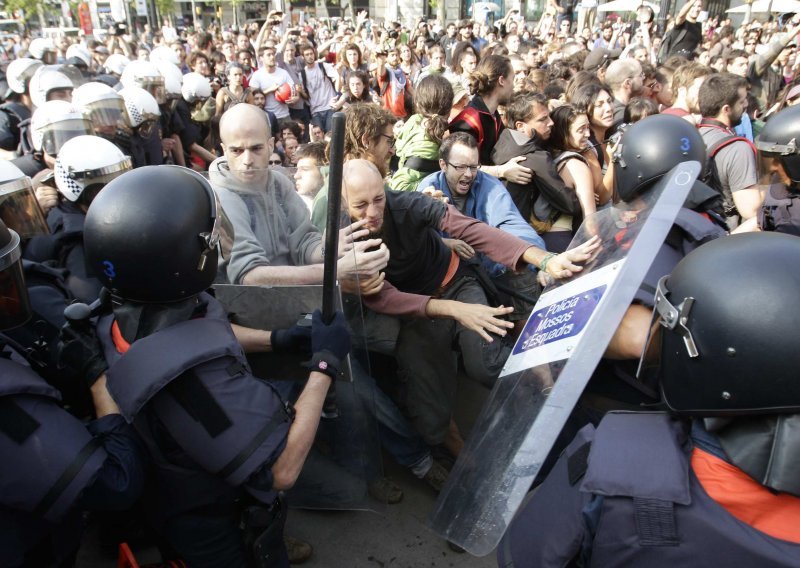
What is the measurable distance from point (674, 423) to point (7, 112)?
5793 millimetres

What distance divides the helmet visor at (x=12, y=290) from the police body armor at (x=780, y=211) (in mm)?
2763

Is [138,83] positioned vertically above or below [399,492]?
above

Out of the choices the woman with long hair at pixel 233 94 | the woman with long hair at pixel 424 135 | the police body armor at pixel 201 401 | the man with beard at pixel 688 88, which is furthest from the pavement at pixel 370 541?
the woman with long hair at pixel 233 94

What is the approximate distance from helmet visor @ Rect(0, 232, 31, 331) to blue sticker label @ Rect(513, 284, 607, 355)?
149cm

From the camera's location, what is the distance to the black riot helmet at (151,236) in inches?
57.5

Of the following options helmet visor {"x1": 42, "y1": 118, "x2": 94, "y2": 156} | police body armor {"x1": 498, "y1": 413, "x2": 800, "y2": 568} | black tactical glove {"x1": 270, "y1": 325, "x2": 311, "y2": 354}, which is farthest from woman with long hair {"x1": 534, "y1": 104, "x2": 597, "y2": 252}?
helmet visor {"x1": 42, "y1": 118, "x2": 94, "y2": 156}

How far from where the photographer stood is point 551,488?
1.34 m

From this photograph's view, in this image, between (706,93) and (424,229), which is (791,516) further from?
(706,93)

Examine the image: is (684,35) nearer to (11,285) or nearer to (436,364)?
(436,364)

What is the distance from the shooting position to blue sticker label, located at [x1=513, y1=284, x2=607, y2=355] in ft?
4.83

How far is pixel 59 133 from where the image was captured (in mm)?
3705

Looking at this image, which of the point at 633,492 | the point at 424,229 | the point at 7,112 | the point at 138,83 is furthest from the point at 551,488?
the point at 138,83

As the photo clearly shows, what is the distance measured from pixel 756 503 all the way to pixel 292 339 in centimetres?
134

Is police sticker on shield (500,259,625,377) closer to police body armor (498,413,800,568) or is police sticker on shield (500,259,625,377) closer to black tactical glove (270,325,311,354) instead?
police body armor (498,413,800,568)
